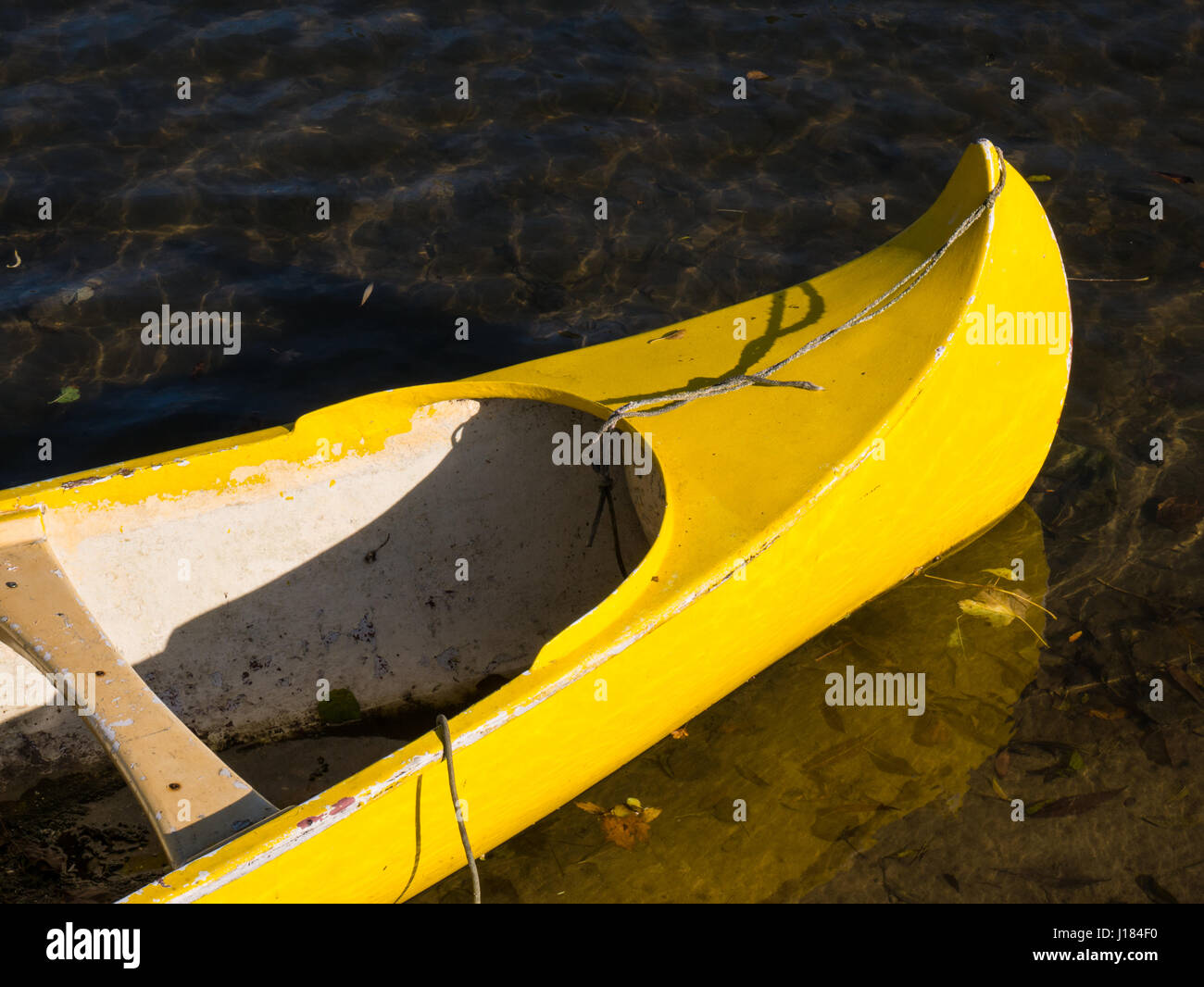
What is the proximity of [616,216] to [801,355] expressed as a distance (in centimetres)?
249

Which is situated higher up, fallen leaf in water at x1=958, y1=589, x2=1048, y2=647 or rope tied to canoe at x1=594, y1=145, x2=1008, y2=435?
rope tied to canoe at x1=594, y1=145, x2=1008, y2=435

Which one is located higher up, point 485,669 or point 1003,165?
point 1003,165

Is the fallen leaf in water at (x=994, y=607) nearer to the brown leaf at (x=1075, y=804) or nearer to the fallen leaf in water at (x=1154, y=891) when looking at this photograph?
the brown leaf at (x=1075, y=804)

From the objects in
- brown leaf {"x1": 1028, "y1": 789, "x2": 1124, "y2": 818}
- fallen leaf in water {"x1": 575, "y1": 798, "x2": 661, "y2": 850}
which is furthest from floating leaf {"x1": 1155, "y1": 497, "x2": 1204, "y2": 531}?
fallen leaf in water {"x1": 575, "y1": 798, "x2": 661, "y2": 850}

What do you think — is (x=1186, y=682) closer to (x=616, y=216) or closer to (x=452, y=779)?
(x=452, y=779)

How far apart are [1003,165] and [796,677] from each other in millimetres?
2065

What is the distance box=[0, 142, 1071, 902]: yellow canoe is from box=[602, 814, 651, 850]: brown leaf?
0.29m

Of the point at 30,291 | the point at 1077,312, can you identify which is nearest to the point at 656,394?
the point at 1077,312

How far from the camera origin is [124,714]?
10.6 ft

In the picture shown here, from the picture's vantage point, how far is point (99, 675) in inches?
132

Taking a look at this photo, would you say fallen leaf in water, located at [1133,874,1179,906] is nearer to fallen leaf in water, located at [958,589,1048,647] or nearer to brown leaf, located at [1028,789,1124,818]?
brown leaf, located at [1028,789,1124,818]

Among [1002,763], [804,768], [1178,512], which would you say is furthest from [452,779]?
[1178,512]

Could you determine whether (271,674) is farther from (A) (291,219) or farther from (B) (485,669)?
(A) (291,219)

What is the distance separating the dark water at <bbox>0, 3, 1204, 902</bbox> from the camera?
15.3 ft
